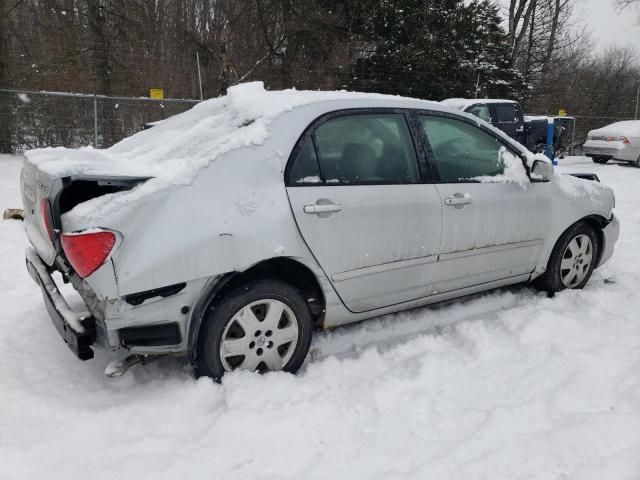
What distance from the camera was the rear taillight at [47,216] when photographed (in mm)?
2521

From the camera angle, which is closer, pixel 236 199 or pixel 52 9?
pixel 236 199

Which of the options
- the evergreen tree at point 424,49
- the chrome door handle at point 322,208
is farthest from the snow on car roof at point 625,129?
the chrome door handle at point 322,208

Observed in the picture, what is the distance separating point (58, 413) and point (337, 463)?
143cm

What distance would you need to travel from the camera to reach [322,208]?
2.88 metres

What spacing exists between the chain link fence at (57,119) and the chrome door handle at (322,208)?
31.3 feet

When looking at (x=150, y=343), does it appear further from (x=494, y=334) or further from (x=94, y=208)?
(x=494, y=334)

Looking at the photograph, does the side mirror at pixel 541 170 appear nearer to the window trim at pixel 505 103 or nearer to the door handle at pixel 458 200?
the door handle at pixel 458 200

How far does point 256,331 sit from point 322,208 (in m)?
0.76

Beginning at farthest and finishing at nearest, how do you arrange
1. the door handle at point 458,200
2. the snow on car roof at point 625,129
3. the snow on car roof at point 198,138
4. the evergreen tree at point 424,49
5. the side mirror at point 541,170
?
the evergreen tree at point 424,49, the snow on car roof at point 625,129, the side mirror at point 541,170, the door handle at point 458,200, the snow on car roof at point 198,138

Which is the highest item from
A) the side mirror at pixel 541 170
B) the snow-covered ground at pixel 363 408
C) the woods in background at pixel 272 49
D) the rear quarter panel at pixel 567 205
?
the woods in background at pixel 272 49

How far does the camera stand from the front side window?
349 cm

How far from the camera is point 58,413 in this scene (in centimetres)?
260

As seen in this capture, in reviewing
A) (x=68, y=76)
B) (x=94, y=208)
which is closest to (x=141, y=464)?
(x=94, y=208)

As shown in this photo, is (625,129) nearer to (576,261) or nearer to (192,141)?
(576,261)
